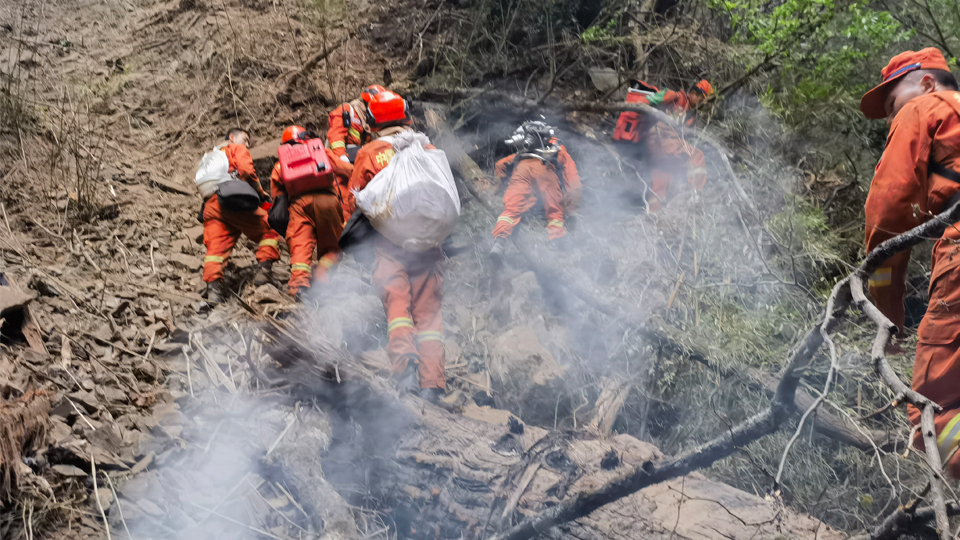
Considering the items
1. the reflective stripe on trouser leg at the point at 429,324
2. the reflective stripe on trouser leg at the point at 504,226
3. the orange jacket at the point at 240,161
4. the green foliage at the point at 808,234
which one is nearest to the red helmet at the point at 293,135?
the orange jacket at the point at 240,161

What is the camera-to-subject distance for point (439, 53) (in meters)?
6.99

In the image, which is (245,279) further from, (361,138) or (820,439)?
(820,439)

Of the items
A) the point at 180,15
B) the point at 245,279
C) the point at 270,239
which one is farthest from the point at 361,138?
the point at 180,15

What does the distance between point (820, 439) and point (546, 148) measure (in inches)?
144

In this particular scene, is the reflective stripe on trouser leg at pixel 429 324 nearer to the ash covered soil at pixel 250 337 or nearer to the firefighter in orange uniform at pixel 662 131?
the ash covered soil at pixel 250 337

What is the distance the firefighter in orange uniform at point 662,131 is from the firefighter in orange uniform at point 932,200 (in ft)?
11.0

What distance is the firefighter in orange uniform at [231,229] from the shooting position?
4.69 m

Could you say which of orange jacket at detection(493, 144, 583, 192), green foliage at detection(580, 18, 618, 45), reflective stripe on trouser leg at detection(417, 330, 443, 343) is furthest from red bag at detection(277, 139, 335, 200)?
green foliage at detection(580, 18, 618, 45)

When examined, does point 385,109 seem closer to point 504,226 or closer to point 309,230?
point 309,230

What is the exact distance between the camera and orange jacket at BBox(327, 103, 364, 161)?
531cm

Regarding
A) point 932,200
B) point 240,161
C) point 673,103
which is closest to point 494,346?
point 240,161

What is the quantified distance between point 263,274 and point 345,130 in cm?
153

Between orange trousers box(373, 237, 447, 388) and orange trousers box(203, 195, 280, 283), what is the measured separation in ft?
5.27

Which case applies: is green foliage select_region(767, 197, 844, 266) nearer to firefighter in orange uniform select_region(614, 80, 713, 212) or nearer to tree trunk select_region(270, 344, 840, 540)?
firefighter in orange uniform select_region(614, 80, 713, 212)
